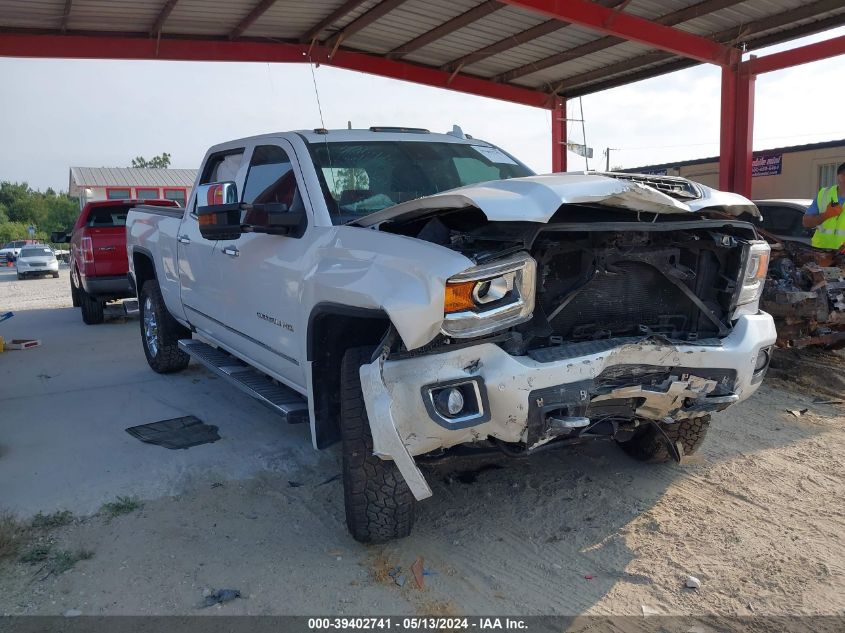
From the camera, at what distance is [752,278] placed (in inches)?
139

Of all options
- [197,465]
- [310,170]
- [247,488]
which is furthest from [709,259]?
[197,465]

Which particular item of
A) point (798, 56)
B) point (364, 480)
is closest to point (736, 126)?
point (798, 56)

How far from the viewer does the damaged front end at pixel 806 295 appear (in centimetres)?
630

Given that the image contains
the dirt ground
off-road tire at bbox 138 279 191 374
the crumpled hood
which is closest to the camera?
the crumpled hood

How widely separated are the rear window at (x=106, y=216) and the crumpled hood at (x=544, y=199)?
9578mm

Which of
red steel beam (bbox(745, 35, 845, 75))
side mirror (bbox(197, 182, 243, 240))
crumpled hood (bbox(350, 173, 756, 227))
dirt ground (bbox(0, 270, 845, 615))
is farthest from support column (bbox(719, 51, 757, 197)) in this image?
side mirror (bbox(197, 182, 243, 240))

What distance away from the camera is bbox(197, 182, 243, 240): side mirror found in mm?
3596

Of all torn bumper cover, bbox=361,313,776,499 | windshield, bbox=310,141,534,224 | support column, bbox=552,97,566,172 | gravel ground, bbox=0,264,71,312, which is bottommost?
gravel ground, bbox=0,264,71,312

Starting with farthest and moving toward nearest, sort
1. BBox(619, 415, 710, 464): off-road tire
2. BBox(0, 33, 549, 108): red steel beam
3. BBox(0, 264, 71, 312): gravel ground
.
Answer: BBox(0, 264, 71, 312): gravel ground
BBox(0, 33, 549, 108): red steel beam
BBox(619, 415, 710, 464): off-road tire

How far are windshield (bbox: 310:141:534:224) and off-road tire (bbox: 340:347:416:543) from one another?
3.37 feet

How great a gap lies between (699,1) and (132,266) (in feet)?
27.6

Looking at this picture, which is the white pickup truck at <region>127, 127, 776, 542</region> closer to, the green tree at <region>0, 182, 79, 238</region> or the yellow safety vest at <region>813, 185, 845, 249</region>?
the yellow safety vest at <region>813, 185, 845, 249</region>

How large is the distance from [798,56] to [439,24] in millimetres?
5577

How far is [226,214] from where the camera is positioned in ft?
11.8
